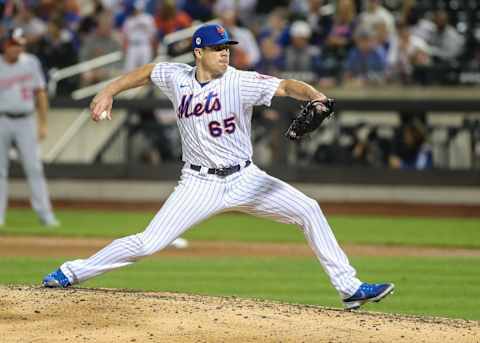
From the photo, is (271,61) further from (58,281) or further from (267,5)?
(58,281)

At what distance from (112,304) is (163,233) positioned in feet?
1.96

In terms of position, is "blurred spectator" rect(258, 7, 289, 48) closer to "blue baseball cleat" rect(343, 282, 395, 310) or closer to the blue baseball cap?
the blue baseball cap

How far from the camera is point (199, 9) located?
68.3 feet

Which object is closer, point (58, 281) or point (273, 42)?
point (58, 281)

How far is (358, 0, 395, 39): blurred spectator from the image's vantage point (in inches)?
739

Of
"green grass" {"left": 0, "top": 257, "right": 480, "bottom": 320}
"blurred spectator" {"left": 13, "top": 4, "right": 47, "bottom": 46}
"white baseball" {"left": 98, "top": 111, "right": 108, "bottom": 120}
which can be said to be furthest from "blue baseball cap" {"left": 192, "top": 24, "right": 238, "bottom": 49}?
"blurred spectator" {"left": 13, "top": 4, "right": 47, "bottom": 46}

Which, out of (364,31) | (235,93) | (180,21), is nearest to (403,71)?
(364,31)

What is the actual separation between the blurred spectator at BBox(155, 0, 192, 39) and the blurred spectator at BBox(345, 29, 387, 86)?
127 inches

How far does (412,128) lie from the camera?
17.8 m

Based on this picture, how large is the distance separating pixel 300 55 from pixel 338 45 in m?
0.67

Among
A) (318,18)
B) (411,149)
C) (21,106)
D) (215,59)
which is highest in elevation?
Answer: (215,59)

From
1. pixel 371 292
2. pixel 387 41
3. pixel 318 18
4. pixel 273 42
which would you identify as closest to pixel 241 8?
pixel 318 18

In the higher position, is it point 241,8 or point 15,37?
point 15,37

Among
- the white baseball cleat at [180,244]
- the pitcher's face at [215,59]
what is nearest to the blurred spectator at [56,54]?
the white baseball cleat at [180,244]
